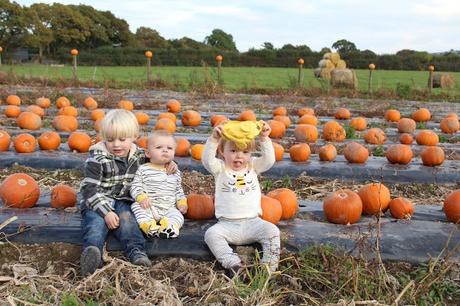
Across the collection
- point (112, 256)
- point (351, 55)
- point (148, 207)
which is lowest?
point (112, 256)

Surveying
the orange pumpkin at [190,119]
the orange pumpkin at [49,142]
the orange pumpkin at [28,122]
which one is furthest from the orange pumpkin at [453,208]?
the orange pumpkin at [28,122]

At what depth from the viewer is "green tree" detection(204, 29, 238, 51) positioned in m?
110

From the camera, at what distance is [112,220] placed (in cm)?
393

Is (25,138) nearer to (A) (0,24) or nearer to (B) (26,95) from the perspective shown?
(B) (26,95)

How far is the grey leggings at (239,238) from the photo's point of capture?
3597 mm

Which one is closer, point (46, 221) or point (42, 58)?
point (46, 221)

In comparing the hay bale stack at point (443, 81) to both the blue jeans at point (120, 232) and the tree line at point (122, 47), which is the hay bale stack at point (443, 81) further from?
the blue jeans at point (120, 232)

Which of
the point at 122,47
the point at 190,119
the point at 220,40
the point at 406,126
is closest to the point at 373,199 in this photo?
the point at 406,126

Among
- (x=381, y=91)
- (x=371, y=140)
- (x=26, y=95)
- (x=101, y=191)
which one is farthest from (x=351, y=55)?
(x=101, y=191)

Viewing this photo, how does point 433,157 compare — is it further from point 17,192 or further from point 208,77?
point 208,77

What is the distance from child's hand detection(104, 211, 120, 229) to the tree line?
2202 centimetres

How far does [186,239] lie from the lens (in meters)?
3.93

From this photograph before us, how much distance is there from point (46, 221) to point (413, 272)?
8.81ft

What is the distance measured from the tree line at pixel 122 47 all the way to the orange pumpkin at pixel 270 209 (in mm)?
21839
